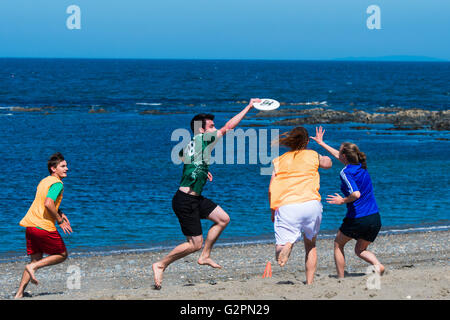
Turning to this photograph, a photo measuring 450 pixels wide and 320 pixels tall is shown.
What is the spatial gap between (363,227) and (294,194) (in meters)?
1.20

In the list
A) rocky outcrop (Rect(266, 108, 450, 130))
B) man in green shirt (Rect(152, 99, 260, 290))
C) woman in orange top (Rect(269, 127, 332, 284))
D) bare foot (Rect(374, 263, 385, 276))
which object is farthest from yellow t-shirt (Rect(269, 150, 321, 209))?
rocky outcrop (Rect(266, 108, 450, 130))

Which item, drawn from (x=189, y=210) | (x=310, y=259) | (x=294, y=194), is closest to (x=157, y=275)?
(x=189, y=210)

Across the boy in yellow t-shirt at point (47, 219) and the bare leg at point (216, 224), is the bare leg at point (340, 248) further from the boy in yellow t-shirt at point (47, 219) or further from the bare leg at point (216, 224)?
the boy in yellow t-shirt at point (47, 219)

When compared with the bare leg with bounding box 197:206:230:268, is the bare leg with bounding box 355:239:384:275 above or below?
below

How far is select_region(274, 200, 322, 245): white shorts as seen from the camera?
6.95 metres

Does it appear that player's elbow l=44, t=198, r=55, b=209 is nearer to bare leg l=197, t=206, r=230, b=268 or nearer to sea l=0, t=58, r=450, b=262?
bare leg l=197, t=206, r=230, b=268

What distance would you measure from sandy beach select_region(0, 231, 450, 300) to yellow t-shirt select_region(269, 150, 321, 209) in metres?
1.01

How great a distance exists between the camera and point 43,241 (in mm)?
7516

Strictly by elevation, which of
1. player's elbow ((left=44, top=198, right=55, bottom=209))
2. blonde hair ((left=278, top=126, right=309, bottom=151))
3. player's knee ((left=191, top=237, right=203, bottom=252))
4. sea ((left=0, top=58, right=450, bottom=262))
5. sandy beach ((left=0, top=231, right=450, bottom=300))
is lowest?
sea ((left=0, top=58, right=450, bottom=262))

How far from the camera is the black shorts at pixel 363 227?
768 centimetres

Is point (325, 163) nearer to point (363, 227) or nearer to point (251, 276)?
point (363, 227)

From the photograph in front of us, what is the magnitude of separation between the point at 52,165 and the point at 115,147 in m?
24.9

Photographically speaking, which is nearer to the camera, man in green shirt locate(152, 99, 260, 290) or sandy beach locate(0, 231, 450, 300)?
sandy beach locate(0, 231, 450, 300)
